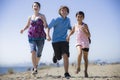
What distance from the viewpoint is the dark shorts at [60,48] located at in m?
6.78

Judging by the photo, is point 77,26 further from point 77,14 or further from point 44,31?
point 44,31

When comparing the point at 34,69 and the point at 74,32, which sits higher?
the point at 74,32

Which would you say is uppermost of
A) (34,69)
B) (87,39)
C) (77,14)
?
(77,14)

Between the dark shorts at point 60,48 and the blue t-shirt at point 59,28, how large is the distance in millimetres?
85

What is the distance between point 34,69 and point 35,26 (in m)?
0.93

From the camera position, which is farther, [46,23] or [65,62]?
[46,23]

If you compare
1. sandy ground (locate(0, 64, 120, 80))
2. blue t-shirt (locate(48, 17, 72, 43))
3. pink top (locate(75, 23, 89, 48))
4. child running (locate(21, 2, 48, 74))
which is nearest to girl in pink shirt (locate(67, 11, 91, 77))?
pink top (locate(75, 23, 89, 48))

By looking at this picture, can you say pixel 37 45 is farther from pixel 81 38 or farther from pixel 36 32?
pixel 81 38

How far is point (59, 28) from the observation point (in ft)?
→ 22.7

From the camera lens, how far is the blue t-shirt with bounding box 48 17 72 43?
22.6 feet

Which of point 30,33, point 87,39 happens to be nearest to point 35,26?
point 30,33

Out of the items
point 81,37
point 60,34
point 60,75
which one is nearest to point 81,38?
point 81,37

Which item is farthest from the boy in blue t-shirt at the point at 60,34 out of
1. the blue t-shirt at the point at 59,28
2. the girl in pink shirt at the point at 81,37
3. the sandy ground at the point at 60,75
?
the sandy ground at the point at 60,75

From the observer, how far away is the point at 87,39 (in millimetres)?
6945
